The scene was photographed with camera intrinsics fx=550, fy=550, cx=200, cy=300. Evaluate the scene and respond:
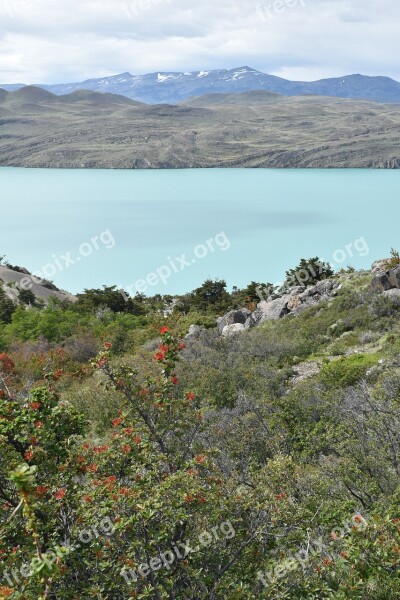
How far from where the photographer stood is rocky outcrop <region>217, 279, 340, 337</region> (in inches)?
1006

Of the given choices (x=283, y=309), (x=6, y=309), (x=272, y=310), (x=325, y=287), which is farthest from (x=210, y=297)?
(x=6, y=309)

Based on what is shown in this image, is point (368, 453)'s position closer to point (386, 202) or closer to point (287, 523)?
point (287, 523)

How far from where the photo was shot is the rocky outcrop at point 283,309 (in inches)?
1006

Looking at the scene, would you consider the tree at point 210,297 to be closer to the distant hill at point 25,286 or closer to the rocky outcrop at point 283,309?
the rocky outcrop at point 283,309

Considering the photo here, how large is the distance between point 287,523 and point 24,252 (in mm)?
51657

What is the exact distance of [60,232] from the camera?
60250mm

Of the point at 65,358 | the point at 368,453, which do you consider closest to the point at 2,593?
the point at 368,453

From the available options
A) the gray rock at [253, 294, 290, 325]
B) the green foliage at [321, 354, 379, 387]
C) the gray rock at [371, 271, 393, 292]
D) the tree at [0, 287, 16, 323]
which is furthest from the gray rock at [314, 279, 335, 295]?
the tree at [0, 287, 16, 323]

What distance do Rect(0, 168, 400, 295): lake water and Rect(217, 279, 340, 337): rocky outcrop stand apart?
1490cm

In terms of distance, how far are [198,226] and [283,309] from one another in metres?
37.5

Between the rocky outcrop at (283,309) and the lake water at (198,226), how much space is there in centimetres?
1490

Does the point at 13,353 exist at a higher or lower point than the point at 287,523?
lower

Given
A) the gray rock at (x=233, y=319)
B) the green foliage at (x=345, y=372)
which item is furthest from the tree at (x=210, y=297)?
the green foliage at (x=345, y=372)

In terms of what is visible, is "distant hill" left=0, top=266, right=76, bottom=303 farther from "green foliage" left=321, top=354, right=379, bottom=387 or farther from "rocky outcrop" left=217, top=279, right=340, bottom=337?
"green foliage" left=321, top=354, right=379, bottom=387
